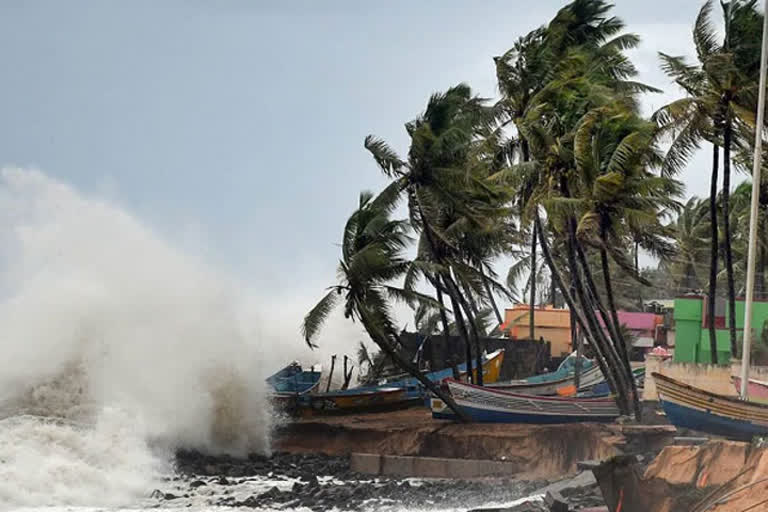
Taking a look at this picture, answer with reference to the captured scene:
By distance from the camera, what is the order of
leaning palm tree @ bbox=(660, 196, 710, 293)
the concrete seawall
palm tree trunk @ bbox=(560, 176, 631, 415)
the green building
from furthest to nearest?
leaning palm tree @ bbox=(660, 196, 710, 293) → the green building → palm tree trunk @ bbox=(560, 176, 631, 415) → the concrete seawall

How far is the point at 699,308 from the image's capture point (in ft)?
119

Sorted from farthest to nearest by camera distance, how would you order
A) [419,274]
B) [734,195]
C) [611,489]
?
1. [734,195]
2. [419,274]
3. [611,489]

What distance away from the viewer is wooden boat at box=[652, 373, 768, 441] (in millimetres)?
21375

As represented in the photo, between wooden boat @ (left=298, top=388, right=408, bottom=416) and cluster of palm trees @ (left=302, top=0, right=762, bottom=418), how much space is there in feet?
12.0

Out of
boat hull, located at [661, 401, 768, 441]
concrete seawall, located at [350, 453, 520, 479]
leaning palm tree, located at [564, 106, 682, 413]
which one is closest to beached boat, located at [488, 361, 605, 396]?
concrete seawall, located at [350, 453, 520, 479]

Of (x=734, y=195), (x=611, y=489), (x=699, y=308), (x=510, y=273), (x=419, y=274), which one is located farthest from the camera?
(x=510, y=273)

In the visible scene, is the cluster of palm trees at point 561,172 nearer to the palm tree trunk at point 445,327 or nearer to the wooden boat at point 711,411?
the palm tree trunk at point 445,327

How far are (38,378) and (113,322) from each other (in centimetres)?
A: 377

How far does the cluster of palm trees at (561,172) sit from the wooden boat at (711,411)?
5553 mm

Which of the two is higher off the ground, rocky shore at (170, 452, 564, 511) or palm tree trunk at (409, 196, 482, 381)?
palm tree trunk at (409, 196, 482, 381)

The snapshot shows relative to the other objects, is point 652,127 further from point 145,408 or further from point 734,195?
point 734,195

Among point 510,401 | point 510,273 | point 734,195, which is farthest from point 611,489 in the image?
point 510,273

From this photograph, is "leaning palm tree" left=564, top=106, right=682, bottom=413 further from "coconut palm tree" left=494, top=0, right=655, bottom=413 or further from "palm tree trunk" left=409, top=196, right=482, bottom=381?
"palm tree trunk" left=409, top=196, right=482, bottom=381

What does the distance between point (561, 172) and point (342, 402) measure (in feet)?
39.6
